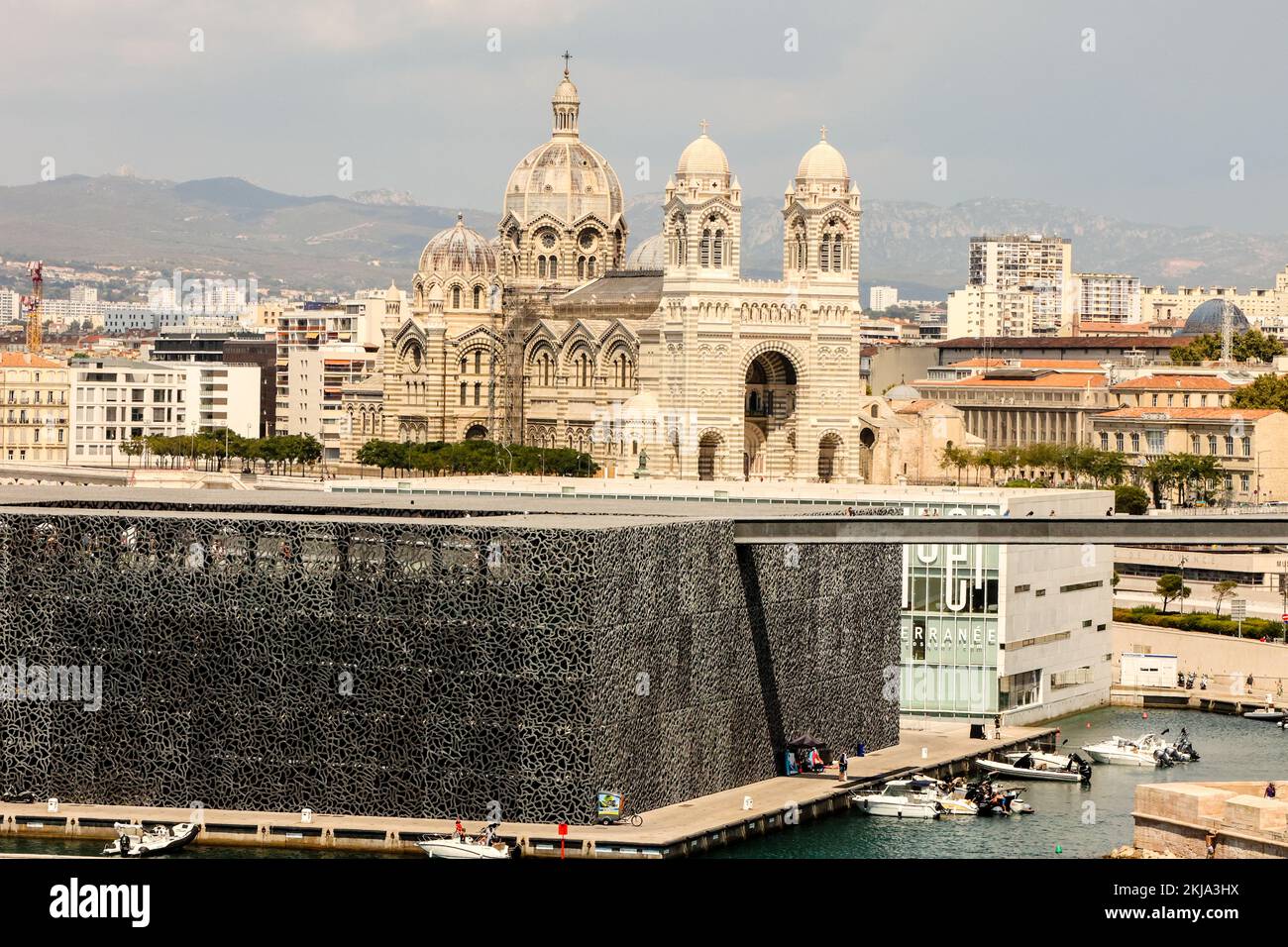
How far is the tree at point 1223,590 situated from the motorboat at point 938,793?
35.6 meters

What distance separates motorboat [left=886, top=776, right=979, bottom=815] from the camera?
50.7 metres

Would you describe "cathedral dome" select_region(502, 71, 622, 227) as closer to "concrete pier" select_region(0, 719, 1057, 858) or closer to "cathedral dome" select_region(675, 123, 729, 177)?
"cathedral dome" select_region(675, 123, 729, 177)

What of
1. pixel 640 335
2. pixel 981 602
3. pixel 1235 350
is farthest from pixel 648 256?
pixel 981 602

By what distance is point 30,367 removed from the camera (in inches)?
5561

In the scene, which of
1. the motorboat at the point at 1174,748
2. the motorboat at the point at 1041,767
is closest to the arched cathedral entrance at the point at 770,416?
the motorboat at the point at 1174,748

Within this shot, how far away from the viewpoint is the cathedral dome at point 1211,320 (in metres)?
164

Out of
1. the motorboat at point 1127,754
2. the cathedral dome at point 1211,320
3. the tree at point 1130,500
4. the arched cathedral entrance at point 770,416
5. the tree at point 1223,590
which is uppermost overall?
the cathedral dome at point 1211,320

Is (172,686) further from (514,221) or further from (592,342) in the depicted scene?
(514,221)

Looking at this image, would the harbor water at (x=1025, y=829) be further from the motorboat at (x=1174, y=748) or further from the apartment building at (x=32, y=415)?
the apartment building at (x=32, y=415)

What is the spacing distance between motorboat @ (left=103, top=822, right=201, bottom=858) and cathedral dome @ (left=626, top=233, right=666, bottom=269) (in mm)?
95947

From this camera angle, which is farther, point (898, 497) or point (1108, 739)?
point (898, 497)

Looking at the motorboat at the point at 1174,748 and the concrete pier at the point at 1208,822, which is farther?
the motorboat at the point at 1174,748
